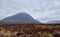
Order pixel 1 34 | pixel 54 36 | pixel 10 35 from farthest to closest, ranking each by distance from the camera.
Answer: pixel 1 34
pixel 10 35
pixel 54 36

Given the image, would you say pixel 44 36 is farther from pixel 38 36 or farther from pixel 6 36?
pixel 6 36

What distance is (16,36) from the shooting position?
35781 millimetres

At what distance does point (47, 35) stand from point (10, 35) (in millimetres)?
8676

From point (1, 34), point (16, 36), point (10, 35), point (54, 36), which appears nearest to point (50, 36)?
point (54, 36)

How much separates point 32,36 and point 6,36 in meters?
7.15

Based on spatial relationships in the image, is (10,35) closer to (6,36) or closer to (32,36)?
(6,36)

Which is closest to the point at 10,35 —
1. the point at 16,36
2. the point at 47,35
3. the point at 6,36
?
the point at 6,36

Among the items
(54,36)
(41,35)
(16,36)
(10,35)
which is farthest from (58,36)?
(10,35)

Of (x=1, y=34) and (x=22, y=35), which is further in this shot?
(x=1, y=34)

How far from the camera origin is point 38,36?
116 ft

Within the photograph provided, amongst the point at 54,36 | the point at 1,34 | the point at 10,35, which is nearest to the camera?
the point at 54,36

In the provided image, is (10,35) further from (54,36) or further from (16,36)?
(54,36)

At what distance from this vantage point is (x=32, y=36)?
116 feet

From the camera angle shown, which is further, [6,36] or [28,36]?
[6,36]
